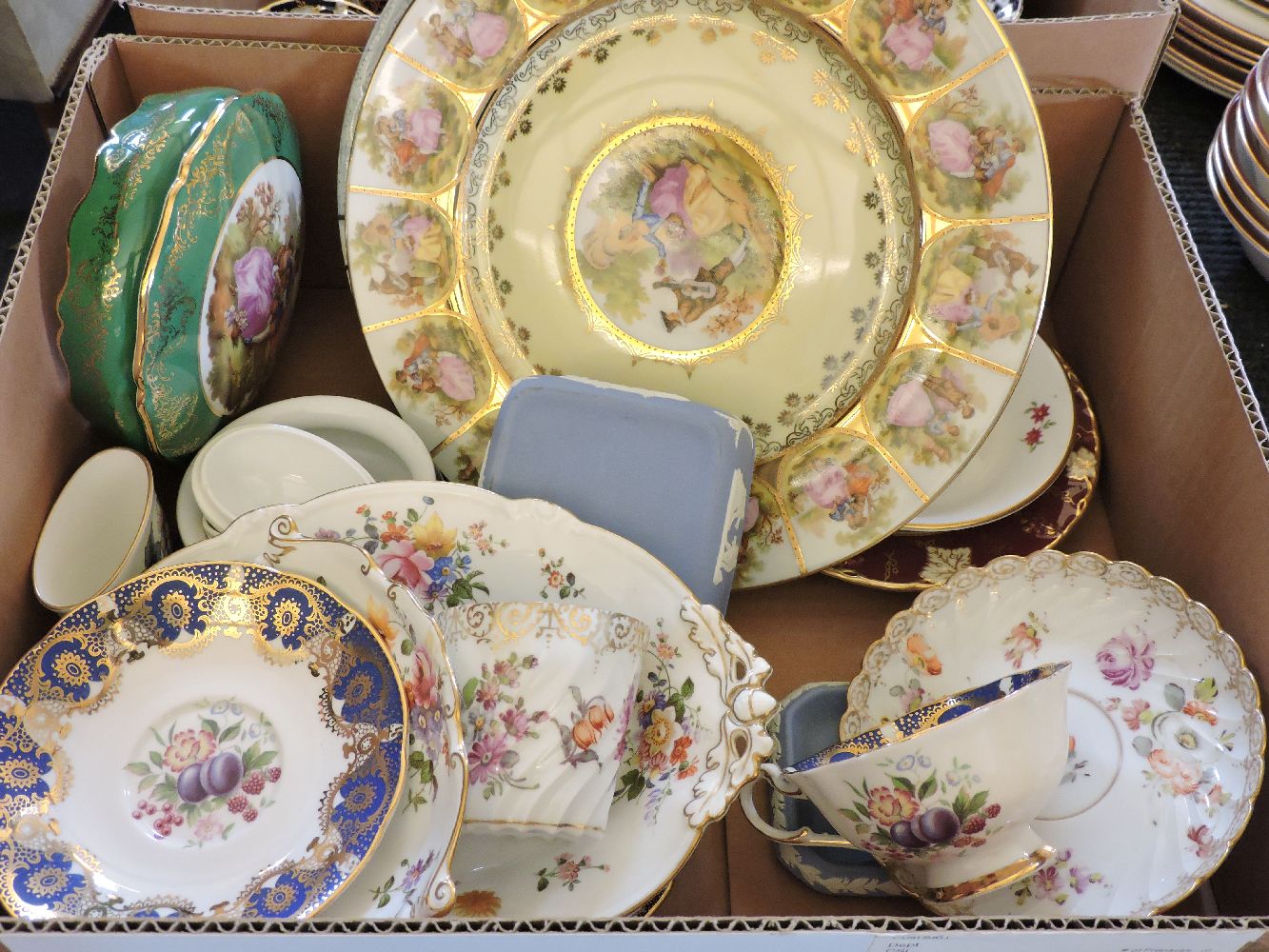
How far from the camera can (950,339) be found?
0.75 meters

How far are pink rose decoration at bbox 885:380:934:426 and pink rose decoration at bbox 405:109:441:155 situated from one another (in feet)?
1.18

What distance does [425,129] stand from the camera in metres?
0.78

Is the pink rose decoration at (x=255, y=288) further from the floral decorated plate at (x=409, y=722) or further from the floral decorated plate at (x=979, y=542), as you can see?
the floral decorated plate at (x=979, y=542)

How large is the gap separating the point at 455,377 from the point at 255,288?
0.51ft

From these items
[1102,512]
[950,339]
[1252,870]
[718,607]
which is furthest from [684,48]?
[1252,870]

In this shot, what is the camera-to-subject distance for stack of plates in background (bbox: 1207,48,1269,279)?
0.96 meters

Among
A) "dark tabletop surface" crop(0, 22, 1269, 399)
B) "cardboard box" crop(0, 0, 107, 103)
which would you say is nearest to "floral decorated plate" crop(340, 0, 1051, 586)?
"dark tabletop surface" crop(0, 22, 1269, 399)

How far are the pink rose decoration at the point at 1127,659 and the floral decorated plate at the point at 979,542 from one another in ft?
0.30

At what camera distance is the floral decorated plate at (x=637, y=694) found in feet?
1.96

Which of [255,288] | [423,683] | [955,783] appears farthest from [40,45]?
[955,783]

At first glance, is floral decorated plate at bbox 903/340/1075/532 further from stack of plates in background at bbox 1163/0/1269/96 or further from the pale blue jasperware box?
stack of plates in background at bbox 1163/0/1269/96

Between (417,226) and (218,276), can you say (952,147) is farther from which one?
(218,276)

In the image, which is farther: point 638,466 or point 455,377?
point 455,377

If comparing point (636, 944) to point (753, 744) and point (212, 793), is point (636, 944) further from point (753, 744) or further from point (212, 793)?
point (212, 793)
